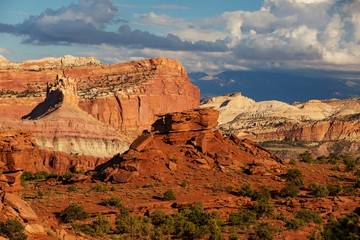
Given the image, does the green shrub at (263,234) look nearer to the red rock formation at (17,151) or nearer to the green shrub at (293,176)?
the red rock formation at (17,151)

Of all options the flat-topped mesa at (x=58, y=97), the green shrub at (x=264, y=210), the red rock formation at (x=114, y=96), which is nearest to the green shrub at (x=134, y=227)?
the green shrub at (x=264, y=210)

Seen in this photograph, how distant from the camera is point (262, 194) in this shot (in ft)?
Answer: 172

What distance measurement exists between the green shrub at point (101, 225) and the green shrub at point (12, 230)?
9.62 meters

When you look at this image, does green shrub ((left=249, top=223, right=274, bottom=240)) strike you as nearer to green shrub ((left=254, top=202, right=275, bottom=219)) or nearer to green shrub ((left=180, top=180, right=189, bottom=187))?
green shrub ((left=254, top=202, right=275, bottom=219))

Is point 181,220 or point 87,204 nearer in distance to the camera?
point 181,220

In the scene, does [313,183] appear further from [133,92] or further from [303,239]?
[133,92]

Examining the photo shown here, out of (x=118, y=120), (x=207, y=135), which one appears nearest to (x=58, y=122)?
(x=118, y=120)

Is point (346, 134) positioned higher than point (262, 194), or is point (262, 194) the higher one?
point (262, 194)

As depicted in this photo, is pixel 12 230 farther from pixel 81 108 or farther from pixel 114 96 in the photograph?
pixel 114 96

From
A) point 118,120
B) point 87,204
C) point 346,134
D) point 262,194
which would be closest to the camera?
point 87,204

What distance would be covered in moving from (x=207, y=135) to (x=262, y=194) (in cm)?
1456

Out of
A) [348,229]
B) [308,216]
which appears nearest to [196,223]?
[308,216]

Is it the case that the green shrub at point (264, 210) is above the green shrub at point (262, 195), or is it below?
above

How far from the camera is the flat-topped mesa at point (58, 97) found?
498 ft
